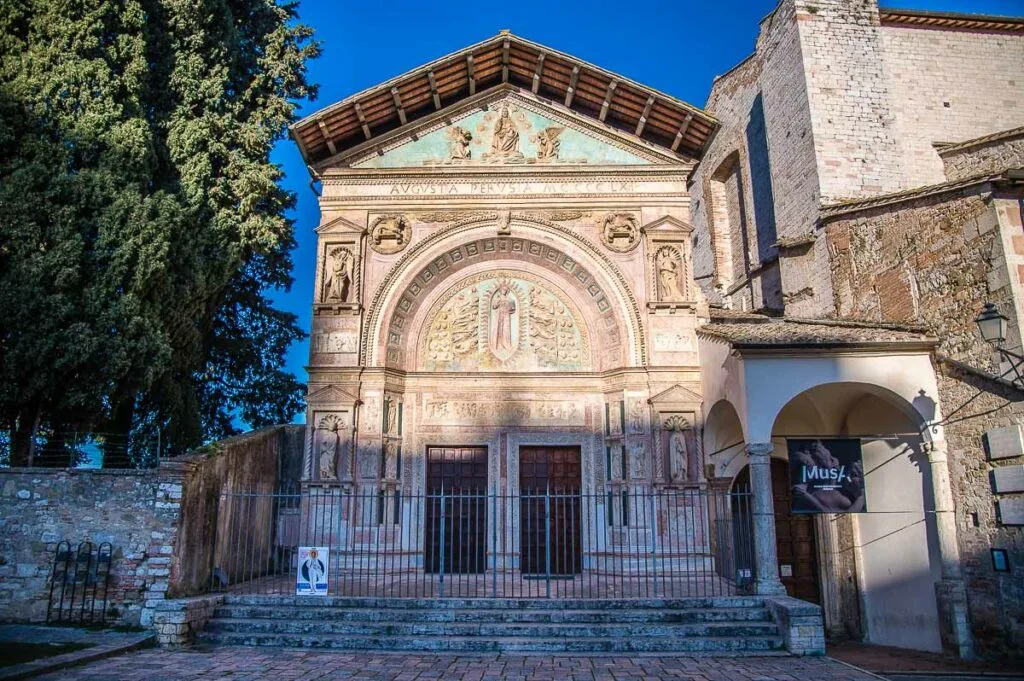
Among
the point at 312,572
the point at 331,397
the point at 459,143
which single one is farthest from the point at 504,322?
the point at 312,572

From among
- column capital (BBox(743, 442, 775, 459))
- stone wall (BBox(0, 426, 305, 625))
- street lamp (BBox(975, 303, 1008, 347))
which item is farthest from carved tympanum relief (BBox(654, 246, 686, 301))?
stone wall (BBox(0, 426, 305, 625))

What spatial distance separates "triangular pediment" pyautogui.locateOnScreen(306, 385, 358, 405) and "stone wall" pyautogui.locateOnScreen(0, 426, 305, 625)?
3185 millimetres

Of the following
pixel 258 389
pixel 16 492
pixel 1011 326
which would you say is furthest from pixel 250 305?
pixel 1011 326

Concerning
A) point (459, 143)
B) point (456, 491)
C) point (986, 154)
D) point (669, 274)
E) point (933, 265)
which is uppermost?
point (459, 143)

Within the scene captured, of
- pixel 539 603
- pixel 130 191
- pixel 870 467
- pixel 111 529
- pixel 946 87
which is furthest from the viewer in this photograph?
pixel 946 87

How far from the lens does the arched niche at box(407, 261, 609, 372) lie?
14281 mm

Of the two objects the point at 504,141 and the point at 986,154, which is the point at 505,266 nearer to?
the point at 504,141

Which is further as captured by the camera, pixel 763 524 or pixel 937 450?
pixel 937 450

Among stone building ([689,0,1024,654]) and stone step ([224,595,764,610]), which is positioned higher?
stone building ([689,0,1024,654])

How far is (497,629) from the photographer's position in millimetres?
9148

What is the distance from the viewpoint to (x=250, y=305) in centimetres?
1692

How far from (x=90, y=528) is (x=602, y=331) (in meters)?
9.53

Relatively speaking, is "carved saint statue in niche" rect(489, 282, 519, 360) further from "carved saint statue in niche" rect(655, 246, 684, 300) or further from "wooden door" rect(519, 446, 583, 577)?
"carved saint statue in niche" rect(655, 246, 684, 300)

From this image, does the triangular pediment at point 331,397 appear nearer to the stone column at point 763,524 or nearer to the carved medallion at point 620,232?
the carved medallion at point 620,232
